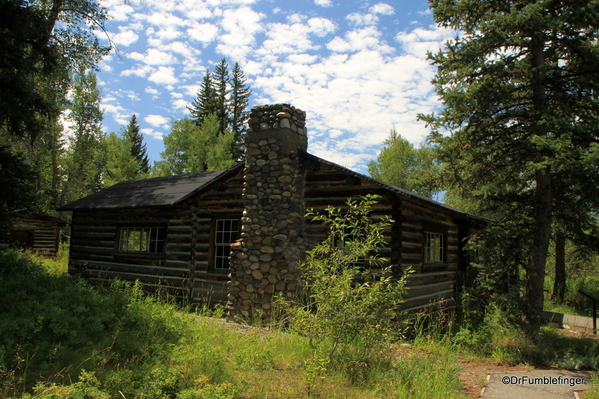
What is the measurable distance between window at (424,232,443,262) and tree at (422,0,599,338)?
7.61 feet

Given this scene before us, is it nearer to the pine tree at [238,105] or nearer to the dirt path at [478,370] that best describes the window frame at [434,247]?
the dirt path at [478,370]

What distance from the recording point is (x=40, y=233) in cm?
2366

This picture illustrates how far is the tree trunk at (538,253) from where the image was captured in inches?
352

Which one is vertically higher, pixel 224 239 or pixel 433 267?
pixel 224 239

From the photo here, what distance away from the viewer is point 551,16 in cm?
840

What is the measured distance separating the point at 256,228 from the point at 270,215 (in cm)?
47

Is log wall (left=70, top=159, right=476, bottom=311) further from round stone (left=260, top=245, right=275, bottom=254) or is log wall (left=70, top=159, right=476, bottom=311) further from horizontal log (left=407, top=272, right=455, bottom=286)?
round stone (left=260, top=245, right=275, bottom=254)

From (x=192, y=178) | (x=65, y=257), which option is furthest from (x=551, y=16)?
(x=65, y=257)

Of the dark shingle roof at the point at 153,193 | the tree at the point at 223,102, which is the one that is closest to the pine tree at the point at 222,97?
the tree at the point at 223,102

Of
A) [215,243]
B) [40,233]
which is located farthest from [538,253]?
[40,233]

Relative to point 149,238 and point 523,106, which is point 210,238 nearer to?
point 149,238

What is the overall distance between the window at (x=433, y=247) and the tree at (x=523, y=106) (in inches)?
91.3

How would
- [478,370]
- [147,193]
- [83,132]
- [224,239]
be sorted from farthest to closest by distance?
[83,132]
[147,193]
[224,239]
[478,370]

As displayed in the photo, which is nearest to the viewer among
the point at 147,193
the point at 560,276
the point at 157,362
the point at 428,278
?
the point at 157,362
